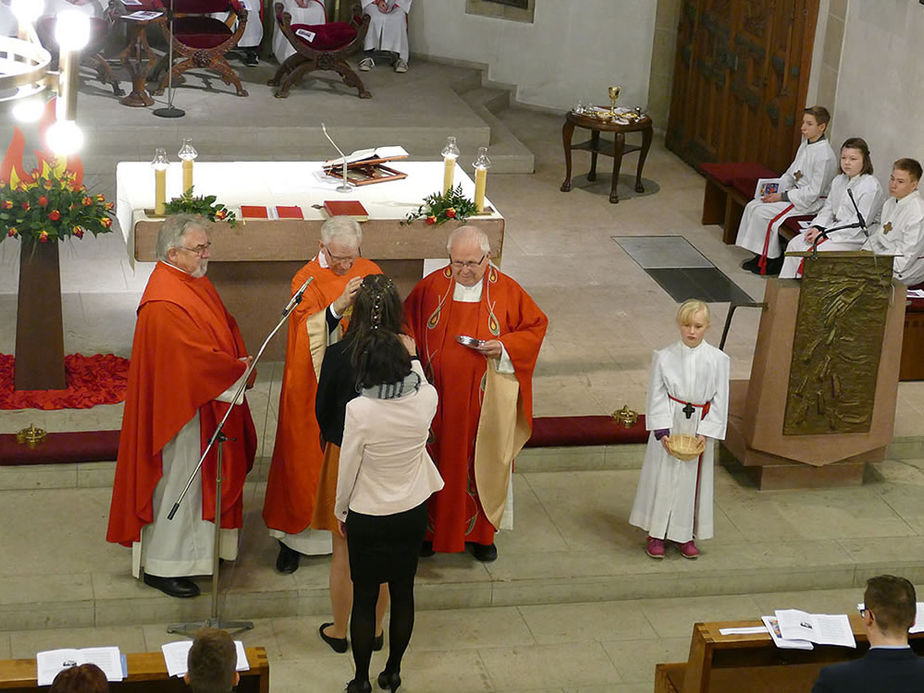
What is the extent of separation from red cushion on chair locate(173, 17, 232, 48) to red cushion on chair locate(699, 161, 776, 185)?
460cm

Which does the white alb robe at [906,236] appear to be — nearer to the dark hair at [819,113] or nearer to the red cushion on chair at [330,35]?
the dark hair at [819,113]

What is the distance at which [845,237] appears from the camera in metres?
9.61

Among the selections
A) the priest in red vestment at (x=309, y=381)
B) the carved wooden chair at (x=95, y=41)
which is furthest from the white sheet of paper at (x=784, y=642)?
the carved wooden chair at (x=95, y=41)

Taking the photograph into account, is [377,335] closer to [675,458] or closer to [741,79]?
[675,458]

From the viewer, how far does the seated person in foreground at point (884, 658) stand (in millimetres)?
4074

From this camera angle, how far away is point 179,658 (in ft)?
15.2

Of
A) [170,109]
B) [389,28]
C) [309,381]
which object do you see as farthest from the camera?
[389,28]

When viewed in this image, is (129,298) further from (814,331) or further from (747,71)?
(747,71)

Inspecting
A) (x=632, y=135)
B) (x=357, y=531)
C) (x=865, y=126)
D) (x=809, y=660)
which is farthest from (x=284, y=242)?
(x=632, y=135)

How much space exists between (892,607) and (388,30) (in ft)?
36.7

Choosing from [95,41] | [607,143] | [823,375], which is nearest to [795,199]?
[607,143]

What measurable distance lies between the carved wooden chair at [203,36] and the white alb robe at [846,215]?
226 inches

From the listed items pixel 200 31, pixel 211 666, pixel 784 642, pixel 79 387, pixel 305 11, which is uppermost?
pixel 305 11

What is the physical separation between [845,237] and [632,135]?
4806 mm
